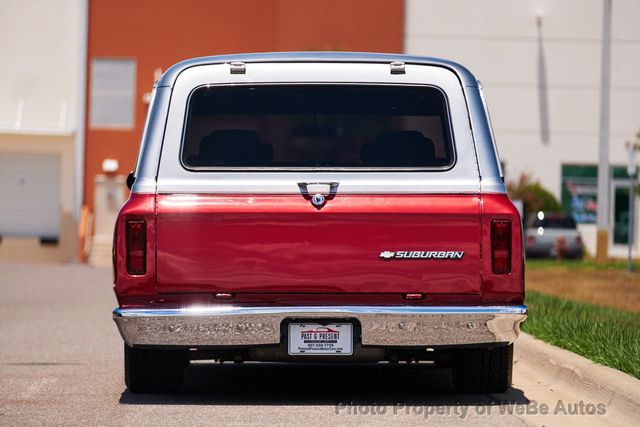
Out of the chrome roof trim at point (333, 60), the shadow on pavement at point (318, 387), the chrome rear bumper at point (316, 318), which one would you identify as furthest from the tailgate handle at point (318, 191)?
the shadow on pavement at point (318, 387)

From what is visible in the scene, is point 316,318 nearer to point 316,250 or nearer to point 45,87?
point 316,250

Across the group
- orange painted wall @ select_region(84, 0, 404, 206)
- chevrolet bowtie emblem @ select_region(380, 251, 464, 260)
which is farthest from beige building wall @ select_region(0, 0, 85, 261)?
chevrolet bowtie emblem @ select_region(380, 251, 464, 260)

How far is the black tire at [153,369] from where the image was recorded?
8.18m

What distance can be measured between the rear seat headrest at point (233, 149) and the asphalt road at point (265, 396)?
149 centimetres

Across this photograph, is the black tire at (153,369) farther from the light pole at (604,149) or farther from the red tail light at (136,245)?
the light pole at (604,149)

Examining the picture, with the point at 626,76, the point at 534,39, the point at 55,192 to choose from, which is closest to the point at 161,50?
the point at 55,192

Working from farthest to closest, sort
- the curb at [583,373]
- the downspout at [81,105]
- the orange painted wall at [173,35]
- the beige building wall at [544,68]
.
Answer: the beige building wall at [544,68]
the orange painted wall at [173,35]
the downspout at [81,105]
the curb at [583,373]

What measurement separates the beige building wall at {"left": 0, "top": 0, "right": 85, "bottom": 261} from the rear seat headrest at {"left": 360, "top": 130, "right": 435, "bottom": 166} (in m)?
30.9

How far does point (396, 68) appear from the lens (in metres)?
8.02

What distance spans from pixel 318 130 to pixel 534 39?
111 feet

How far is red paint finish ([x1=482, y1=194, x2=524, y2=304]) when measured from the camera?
7.56 metres

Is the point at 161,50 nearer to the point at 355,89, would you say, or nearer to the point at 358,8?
the point at 358,8

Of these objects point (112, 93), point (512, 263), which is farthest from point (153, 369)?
point (112, 93)

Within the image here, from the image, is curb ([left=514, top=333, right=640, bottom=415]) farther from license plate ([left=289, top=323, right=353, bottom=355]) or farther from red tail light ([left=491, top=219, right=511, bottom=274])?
license plate ([left=289, top=323, right=353, bottom=355])
